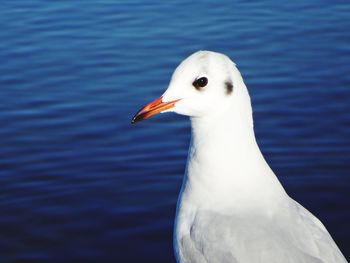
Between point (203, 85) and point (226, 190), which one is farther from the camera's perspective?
point (226, 190)

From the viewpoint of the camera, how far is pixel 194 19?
11719 millimetres

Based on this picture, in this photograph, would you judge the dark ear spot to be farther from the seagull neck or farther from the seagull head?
the seagull neck

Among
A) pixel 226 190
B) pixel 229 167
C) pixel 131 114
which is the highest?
pixel 229 167

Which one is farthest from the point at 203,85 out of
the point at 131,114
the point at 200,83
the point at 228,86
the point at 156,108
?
the point at 131,114

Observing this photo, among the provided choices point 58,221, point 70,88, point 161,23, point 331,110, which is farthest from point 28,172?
point 161,23

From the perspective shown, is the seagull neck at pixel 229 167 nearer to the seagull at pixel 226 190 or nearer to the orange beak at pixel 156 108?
the seagull at pixel 226 190

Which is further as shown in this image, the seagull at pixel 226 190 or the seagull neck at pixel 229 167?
the seagull neck at pixel 229 167

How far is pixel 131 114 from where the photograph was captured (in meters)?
8.91

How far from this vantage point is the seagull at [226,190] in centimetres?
482

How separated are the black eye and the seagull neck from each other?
0.22 m

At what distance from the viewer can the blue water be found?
7.00 metres

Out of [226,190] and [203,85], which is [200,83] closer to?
[203,85]

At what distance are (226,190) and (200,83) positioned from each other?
2.13ft

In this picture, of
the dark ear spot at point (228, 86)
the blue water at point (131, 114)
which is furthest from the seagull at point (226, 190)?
the blue water at point (131, 114)
